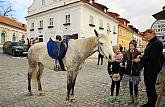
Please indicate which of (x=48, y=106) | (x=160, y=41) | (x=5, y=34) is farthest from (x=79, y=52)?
(x=5, y=34)

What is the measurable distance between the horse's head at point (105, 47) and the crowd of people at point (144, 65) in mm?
396

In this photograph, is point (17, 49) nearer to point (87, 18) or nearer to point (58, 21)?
point (58, 21)

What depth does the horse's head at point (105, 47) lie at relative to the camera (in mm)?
5703

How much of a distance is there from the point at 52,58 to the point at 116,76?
1.93 meters

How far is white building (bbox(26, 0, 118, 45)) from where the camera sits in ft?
98.1

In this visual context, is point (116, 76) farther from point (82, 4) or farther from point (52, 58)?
point (82, 4)

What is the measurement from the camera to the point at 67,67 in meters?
6.36

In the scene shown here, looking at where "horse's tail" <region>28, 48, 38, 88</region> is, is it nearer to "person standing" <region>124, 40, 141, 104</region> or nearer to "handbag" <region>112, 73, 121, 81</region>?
"handbag" <region>112, 73, 121, 81</region>

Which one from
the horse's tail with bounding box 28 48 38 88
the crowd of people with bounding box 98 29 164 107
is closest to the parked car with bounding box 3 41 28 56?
the horse's tail with bounding box 28 48 38 88

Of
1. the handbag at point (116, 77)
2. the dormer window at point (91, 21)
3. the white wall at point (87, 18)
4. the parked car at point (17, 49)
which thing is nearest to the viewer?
the handbag at point (116, 77)

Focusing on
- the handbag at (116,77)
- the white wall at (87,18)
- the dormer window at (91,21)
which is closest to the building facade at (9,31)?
the white wall at (87,18)

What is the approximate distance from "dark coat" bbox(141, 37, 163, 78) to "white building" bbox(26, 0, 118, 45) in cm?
2142

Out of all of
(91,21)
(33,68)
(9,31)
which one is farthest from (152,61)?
(9,31)

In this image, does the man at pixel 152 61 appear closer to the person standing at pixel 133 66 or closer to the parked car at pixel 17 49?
the person standing at pixel 133 66
